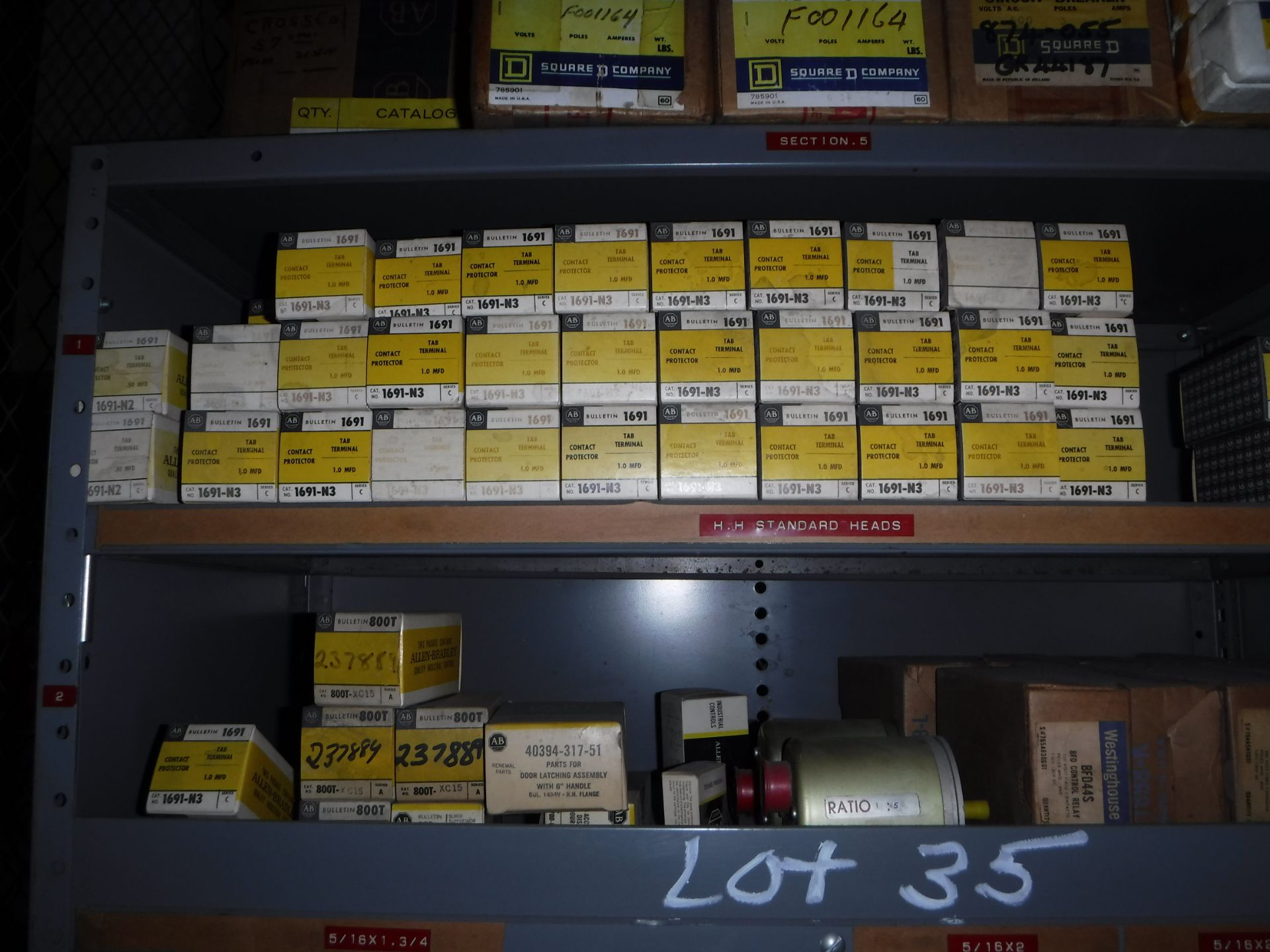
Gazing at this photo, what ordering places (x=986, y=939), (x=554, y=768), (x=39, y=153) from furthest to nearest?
(x=39, y=153)
(x=554, y=768)
(x=986, y=939)

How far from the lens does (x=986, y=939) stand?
86cm

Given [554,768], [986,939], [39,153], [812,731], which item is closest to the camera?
[986,939]

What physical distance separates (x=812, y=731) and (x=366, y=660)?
679 mm

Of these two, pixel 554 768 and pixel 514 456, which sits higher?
pixel 514 456

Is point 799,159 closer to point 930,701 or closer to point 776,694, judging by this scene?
point 930,701

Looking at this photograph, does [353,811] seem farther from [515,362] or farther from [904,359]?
[904,359]

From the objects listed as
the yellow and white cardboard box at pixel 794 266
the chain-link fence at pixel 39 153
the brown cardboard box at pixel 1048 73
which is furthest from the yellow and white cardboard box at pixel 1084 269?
the chain-link fence at pixel 39 153

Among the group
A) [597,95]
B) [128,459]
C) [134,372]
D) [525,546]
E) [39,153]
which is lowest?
[525,546]

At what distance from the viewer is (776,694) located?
1.43 metres

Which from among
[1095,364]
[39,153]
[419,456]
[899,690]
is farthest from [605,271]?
[39,153]

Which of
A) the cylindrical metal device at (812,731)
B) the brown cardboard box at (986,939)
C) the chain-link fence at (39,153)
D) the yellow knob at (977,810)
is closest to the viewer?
the brown cardboard box at (986,939)

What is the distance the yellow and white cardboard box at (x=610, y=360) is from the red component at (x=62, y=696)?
0.71 meters

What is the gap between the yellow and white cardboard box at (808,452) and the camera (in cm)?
98

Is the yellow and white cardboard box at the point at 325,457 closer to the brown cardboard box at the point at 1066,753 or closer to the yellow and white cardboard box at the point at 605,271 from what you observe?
the yellow and white cardboard box at the point at 605,271
